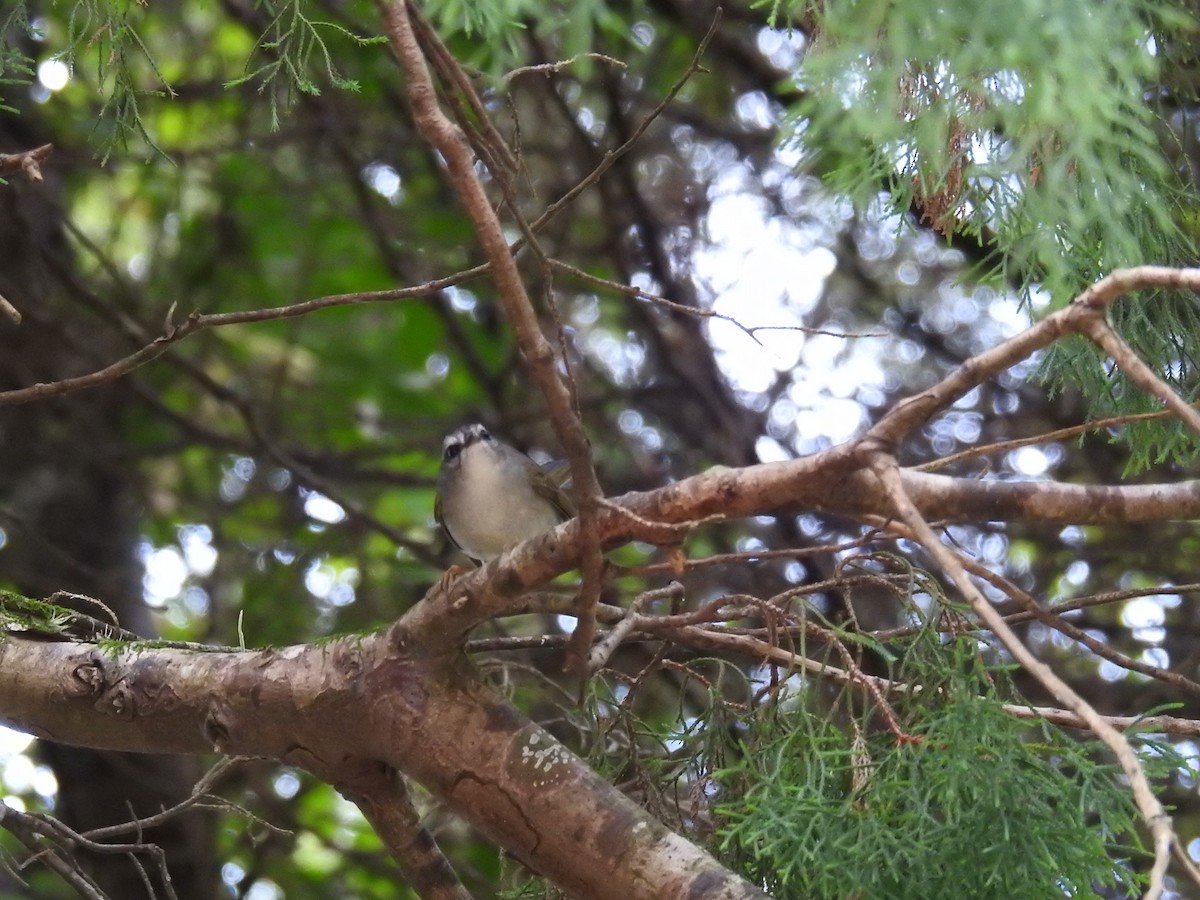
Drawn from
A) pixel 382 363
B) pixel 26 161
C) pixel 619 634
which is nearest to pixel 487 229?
pixel 619 634

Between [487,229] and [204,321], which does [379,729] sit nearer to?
[204,321]

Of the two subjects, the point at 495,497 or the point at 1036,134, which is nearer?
the point at 1036,134

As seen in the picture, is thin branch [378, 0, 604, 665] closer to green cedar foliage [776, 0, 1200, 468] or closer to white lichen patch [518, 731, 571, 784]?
green cedar foliage [776, 0, 1200, 468]

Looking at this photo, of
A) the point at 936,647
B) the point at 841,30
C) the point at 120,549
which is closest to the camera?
the point at 841,30

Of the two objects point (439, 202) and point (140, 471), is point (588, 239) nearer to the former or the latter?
point (439, 202)

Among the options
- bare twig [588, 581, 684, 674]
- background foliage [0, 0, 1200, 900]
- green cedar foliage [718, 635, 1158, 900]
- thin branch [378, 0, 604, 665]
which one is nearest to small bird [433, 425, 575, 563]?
background foliage [0, 0, 1200, 900]

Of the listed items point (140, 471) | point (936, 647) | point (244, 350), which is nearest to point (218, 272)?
point (244, 350)

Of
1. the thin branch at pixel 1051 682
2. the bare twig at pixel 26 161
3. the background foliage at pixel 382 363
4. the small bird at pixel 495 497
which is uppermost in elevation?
the background foliage at pixel 382 363

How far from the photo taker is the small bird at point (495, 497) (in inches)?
155

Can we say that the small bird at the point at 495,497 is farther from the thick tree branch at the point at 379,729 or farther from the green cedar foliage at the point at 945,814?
the green cedar foliage at the point at 945,814

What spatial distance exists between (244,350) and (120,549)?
118cm

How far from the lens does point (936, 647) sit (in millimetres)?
2260

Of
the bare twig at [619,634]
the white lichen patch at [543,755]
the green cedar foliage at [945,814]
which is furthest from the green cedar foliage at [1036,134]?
the white lichen patch at [543,755]

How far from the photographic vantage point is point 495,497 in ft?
12.9
